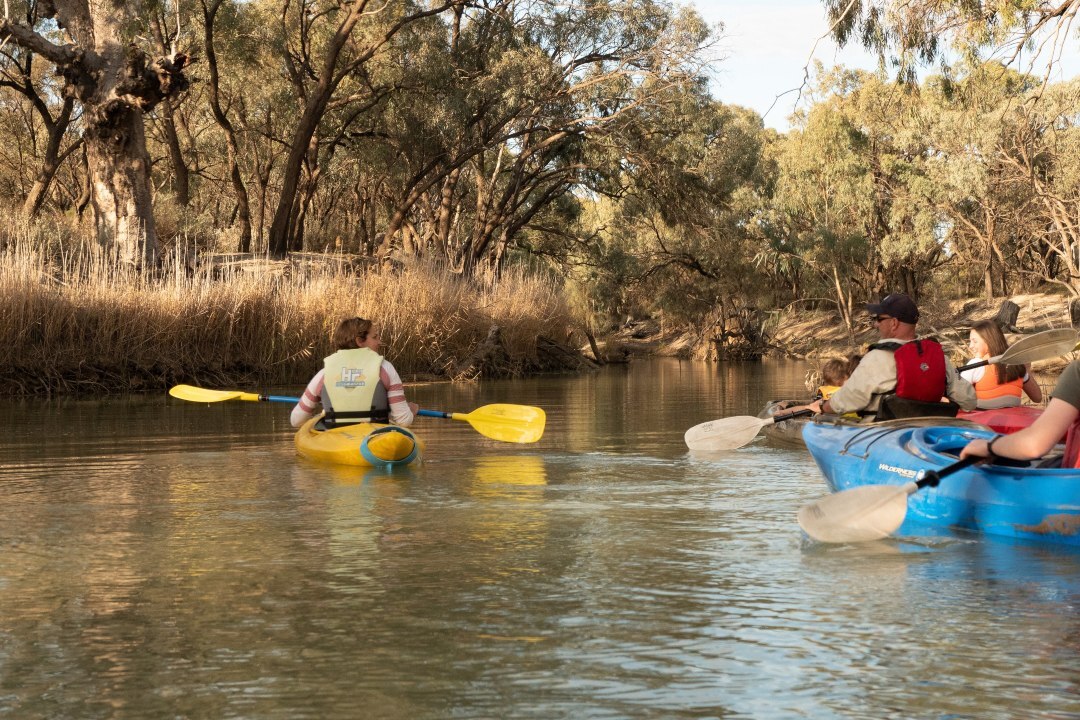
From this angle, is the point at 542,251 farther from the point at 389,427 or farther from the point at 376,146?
the point at 389,427

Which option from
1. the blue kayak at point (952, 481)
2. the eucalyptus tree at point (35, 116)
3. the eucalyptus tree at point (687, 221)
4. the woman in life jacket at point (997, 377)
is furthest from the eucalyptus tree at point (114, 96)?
the blue kayak at point (952, 481)

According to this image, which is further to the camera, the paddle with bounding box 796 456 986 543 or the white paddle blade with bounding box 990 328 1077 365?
the white paddle blade with bounding box 990 328 1077 365

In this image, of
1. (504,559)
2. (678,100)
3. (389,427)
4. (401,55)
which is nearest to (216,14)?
(401,55)

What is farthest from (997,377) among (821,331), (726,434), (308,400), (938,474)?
(821,331)

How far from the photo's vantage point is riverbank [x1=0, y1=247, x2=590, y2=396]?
55.3ft

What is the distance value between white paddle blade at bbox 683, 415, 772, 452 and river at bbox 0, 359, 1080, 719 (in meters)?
0.97

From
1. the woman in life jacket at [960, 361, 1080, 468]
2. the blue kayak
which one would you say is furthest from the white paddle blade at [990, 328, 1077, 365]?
the woman in life jacket at [960, 361, 1080, 468]

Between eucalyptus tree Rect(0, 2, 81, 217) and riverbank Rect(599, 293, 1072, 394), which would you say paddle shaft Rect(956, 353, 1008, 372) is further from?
riverbank Rect(599, 293, 1072, 394)

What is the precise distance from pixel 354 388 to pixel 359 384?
0.06m

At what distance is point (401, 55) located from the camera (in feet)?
96.5

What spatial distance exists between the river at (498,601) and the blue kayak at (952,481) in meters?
0.14

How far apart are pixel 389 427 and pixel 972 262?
3537 centimetres

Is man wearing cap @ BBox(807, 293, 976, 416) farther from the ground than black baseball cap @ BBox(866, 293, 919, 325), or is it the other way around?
black baseball cap @ BBox(866, 293, 919, 325)

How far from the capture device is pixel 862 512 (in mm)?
6301
